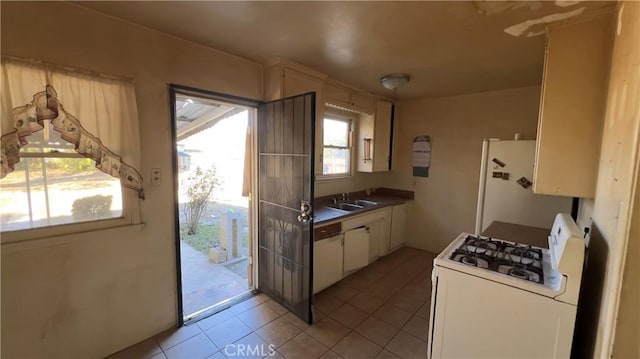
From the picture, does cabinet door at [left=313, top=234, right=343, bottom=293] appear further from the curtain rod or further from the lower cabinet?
the curtain rod

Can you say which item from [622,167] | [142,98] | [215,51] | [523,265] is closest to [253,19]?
[215,51]

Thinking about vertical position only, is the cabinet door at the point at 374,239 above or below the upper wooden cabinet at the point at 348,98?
below

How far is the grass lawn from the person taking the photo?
412 centimetres

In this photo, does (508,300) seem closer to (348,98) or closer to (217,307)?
(217,307)

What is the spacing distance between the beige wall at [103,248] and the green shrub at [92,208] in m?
0.12

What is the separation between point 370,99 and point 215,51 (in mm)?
2191

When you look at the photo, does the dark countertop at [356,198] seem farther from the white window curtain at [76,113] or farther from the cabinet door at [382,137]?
the white window curtain at [76,113]

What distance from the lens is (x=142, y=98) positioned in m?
1.89

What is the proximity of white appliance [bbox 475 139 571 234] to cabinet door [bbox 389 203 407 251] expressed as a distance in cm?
122

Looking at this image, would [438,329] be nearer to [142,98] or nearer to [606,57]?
[606,57]

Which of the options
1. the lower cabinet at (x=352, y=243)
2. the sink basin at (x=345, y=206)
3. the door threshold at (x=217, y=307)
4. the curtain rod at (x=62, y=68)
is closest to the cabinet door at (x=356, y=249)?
the lower cabinet at (x=352, y=243)

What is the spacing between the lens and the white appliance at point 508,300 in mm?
1243

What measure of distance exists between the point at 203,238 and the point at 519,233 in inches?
174

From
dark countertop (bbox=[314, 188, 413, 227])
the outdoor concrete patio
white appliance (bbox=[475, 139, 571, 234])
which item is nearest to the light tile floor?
the outdoor concrete patio
